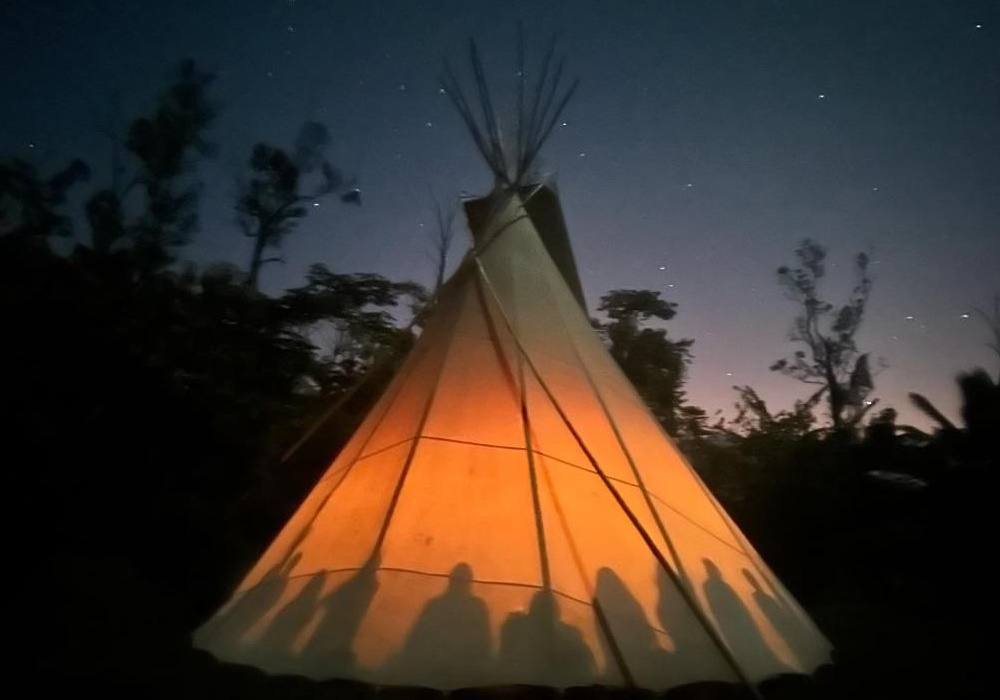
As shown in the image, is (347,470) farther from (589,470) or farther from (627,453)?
(627,453)

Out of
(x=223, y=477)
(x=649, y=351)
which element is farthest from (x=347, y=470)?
(x=649, y=351)

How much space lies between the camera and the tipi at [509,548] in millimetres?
2633

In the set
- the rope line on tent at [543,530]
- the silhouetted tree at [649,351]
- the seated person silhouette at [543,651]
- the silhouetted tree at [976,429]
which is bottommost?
the seated person silhouette at [543,651]

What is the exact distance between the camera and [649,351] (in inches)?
473

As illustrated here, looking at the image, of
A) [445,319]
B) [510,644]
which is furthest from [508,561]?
[445,319]

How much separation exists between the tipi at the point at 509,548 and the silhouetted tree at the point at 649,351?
297 inches

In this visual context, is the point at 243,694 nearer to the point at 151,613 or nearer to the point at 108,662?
the point at 108,662

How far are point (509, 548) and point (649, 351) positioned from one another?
9.40 metres

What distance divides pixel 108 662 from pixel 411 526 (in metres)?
2.75

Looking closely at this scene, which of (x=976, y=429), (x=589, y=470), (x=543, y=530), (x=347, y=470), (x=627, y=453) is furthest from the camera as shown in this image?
(x=976, y=429)

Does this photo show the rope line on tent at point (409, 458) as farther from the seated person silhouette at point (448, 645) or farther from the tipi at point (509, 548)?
the seated person silhouette at point (448, 645)

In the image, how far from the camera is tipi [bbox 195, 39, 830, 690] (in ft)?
8.64

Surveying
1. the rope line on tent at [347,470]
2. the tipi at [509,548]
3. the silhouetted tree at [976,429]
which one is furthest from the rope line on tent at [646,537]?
the silhouetted tree at [976,429]

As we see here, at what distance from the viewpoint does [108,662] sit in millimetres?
4438
